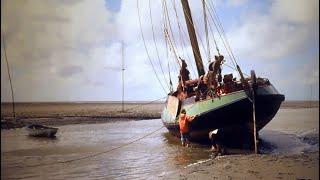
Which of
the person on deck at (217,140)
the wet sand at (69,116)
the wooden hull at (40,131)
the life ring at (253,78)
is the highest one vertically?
the life ring at (253,78)

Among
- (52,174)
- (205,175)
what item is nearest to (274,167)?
(205,175)

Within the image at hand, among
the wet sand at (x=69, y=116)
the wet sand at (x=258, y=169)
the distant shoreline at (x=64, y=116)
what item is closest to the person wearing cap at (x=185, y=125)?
the wet sand at (x=258, y=169)

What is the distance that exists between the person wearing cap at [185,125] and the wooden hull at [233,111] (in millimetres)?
450

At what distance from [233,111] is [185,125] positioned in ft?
7.04

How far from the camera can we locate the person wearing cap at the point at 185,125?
13.0m

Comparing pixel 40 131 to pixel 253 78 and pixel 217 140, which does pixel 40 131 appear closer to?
pixel 217 140

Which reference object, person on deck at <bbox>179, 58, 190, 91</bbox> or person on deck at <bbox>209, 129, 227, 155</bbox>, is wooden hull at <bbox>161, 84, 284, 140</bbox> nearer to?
person on deck at <bbox>209, 129, 227, 155</bbox>

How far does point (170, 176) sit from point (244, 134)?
606 cm

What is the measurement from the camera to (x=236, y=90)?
1277 centimetres

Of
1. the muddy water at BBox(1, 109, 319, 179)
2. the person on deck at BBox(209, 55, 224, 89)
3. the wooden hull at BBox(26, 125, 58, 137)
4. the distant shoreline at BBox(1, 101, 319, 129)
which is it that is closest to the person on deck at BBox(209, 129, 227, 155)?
the muddy water at BBox(1, 109, 319, 179)

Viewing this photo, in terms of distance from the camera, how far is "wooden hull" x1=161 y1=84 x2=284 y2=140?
12.2 m

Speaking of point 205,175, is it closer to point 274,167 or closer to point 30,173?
point 274,167

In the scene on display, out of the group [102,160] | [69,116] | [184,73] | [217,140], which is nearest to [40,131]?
[102,160]

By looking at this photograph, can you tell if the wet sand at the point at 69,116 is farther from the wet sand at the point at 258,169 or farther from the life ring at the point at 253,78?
the life ring at the point at 253,78
